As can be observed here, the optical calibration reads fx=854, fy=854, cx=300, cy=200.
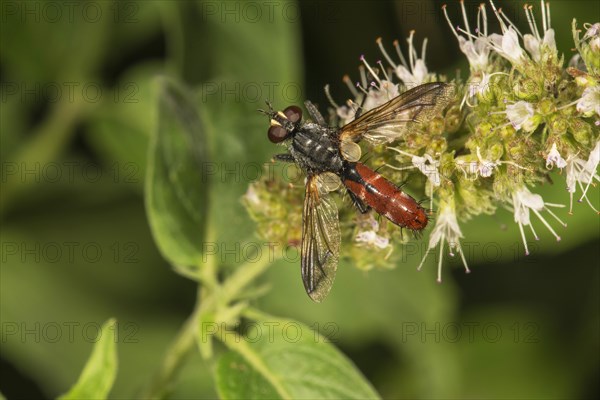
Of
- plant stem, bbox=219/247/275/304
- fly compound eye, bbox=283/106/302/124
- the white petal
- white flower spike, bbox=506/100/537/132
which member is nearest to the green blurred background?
plant stem, bbox=219/247/275/304

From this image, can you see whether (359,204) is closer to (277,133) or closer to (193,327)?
(277,133)

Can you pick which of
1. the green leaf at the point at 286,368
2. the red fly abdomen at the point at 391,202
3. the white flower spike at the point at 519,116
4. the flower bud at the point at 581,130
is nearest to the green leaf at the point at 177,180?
the green leaf at the point at 286,368

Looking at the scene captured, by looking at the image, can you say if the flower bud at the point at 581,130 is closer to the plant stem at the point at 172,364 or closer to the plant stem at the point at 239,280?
the plant stem at the point at 239,280

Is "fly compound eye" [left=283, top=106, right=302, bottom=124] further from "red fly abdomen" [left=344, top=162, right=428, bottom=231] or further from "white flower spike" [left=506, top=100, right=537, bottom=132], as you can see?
"white flower spike" [left=506, top=100, right=537, bottom=132]

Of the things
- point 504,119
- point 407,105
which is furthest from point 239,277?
point 504,119

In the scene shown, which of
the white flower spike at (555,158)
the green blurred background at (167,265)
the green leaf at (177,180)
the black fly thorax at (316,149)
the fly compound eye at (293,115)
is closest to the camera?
the white flower spike at (555,158)

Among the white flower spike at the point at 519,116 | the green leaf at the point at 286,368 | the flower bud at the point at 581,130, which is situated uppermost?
the white flower spike at the point at 519,116

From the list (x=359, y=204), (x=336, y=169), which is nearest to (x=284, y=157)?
(x=336, y=169)
